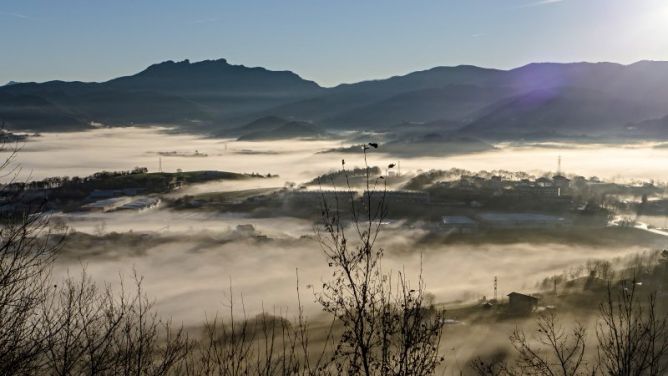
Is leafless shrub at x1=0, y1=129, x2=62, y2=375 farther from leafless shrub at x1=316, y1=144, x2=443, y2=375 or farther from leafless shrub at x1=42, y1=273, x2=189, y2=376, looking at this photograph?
leafless shrub at x1=316, y1=144, x2=443, y2=375

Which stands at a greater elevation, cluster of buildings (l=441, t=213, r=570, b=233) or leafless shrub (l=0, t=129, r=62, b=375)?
leafless shrub (l=0, t=129, r=62, b=375)

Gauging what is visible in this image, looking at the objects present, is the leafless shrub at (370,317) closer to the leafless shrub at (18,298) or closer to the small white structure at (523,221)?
the leafless shrub at (18,298)

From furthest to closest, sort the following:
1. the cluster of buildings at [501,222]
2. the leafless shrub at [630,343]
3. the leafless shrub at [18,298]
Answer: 1. the cluster of buildings at [501,222]
2. the leafless shrub at [18,298]
3. the leafless shrub at [630,343]

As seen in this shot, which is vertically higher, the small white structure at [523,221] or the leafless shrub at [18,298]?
the leafless shrub at [18,298]

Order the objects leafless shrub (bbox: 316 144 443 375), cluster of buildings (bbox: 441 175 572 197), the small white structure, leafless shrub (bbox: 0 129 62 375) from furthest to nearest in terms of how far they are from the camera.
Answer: cluster of buildings (bbox: 441 175 572 197)
the small white structure
leafless shrub (bbox: 0 129 62 375)
leafless shrub (bbox: 316 144 443 375)

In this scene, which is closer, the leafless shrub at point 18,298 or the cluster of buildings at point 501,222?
the leafless shrub at point 18,298

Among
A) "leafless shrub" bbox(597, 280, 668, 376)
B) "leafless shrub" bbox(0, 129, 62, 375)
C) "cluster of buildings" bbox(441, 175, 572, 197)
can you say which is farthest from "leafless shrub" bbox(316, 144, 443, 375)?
"cluster of buildings" bbox(441, 175, 572, 197)

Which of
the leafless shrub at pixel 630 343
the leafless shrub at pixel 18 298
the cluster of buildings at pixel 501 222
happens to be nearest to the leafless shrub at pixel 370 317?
the leafless shrub at pixel 630 343

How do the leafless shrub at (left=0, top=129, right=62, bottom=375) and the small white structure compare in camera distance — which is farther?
the small white structure

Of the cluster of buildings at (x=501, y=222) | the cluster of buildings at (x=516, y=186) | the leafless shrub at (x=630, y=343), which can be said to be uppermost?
the leafless shrub at (x=630, y=343)

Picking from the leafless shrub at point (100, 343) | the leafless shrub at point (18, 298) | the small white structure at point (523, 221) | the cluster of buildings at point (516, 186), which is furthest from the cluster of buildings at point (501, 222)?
the leafless shrub at point (18, 298)

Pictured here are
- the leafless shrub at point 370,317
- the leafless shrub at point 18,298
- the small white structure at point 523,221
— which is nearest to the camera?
the leafless shrub at point 370,317

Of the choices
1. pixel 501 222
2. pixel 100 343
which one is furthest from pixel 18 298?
pixel 501 222

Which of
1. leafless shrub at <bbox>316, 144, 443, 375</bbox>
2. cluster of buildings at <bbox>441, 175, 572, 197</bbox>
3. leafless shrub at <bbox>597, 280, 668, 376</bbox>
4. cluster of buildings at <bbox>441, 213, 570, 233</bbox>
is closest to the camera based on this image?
leafless shrub at <bbox>316, 144, 443, 375</bbox>
